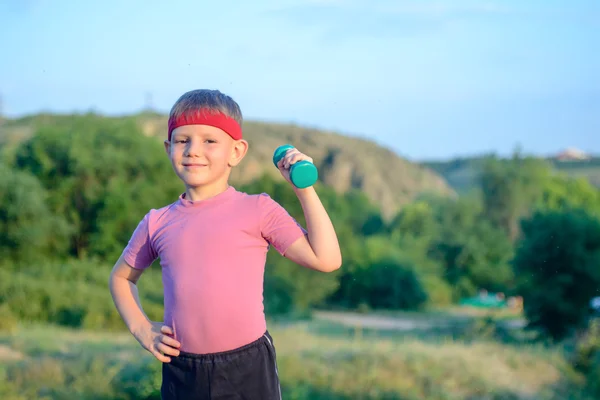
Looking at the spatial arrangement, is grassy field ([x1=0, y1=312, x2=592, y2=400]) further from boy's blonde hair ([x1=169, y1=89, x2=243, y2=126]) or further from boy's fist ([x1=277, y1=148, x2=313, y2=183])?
boy's fist ([x1=277, y1=148, x2=313, y2=183])

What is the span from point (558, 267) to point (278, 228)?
27151 mm

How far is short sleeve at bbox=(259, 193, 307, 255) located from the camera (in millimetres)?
2621

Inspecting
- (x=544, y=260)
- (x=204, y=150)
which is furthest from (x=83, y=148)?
(x=204, y=150)

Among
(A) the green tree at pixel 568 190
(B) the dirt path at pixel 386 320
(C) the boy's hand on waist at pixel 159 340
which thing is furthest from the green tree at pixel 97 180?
(A) the green tree at pixel 568 190

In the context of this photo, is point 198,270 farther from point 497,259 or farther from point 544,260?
point 497,259

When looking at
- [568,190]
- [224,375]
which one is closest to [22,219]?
[224,375]

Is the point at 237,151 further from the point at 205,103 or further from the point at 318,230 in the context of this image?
the point at 318,230

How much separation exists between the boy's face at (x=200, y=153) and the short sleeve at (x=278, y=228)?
0.71 ft

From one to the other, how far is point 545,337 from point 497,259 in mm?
33231

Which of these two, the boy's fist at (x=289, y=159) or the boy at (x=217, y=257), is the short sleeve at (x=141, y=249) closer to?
the boy at (x=217, y=257)

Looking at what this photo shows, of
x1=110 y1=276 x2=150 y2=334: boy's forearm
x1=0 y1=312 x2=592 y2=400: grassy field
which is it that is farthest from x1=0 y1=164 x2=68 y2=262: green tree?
x1=110 y1=276 x2=150 y2=334: boy's forearm

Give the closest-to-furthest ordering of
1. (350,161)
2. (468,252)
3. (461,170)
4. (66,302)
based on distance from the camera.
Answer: (66,302) → (468,252) → (350,161) → (461,170)

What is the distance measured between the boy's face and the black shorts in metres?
0.59

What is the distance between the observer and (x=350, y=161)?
119375 millimetres
